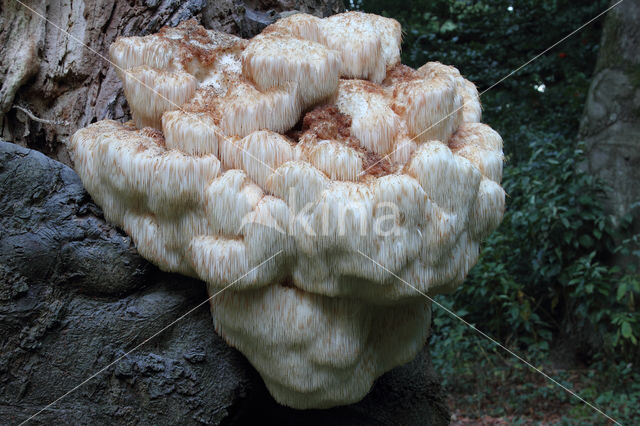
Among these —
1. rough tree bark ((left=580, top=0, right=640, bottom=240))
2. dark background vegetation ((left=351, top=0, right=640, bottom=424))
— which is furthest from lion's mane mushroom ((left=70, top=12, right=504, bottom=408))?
rough tree bark ((left=580, top=0, right=640, bottom=240))

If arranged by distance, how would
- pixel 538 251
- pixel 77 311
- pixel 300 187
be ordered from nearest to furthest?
pixel 300 187, pixel 77 311, pixel 538 251

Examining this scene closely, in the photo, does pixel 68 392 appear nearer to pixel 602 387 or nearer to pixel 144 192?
pixel 144 192

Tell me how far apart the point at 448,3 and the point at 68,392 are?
7427 millimetres

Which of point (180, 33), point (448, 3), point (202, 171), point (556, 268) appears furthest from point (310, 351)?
point (448, 3)

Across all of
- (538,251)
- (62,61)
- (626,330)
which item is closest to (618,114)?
(538,251)

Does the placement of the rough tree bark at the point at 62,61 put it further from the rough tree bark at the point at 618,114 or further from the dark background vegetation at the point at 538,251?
the rough tree bark at the point at 618,114

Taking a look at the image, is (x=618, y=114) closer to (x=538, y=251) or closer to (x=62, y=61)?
(x=538, y=251)

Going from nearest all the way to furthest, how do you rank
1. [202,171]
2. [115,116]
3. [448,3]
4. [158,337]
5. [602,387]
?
1. [202,171]
2. [158,337]
3. [115,116]
4. [602,387]
5. [448,3]

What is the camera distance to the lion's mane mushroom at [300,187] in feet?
4.75

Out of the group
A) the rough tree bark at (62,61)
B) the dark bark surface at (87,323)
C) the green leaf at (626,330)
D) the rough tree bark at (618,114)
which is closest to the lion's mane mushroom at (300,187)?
the dark bark surface at (87,323)

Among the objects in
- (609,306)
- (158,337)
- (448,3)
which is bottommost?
(609,306)

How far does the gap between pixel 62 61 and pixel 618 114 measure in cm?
499

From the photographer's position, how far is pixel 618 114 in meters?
5.21

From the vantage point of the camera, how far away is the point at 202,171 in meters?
1.50
